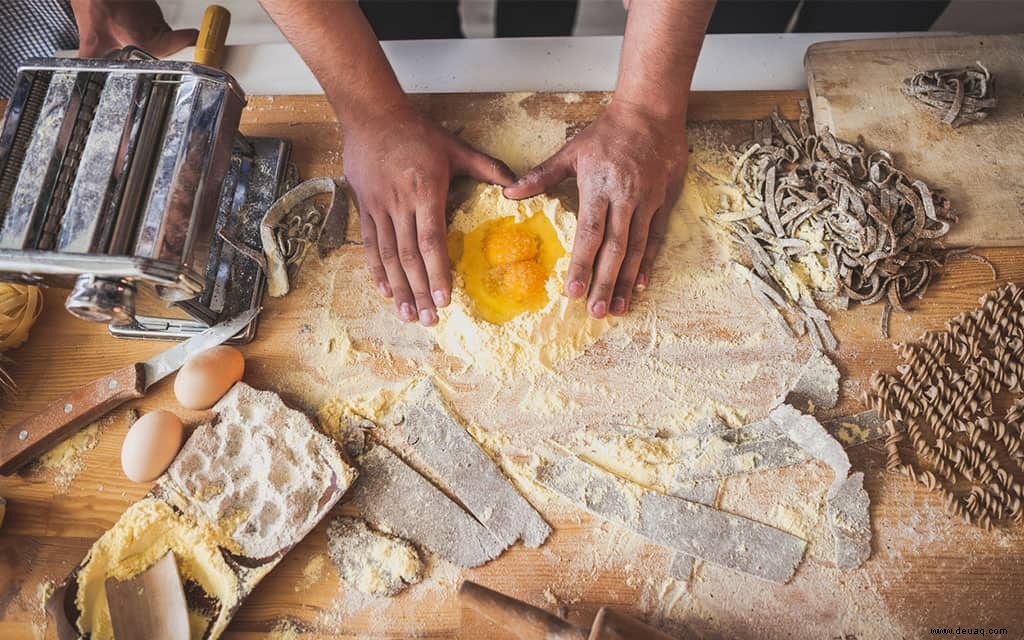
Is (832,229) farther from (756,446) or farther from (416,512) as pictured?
(416,512)

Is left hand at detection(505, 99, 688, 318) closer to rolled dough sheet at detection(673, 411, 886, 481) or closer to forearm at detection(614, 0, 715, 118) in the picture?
forearm at detection(614, 0, 715, 118)

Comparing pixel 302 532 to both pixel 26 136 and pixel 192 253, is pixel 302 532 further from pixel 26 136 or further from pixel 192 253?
pixel 26 136

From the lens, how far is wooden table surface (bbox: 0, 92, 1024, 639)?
1.47m

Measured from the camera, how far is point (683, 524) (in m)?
1.53

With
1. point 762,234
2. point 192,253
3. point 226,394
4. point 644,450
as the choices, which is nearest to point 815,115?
point 762,234

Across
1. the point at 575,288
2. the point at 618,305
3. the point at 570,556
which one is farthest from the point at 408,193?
the point at 570,556

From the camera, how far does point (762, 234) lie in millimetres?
1751

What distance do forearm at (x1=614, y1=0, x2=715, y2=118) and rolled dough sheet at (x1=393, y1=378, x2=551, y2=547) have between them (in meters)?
0.94

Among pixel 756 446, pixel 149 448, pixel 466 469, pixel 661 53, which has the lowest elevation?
pixel 149 448

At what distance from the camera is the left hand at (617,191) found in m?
1.62

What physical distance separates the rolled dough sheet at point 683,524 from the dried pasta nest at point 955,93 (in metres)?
1.25

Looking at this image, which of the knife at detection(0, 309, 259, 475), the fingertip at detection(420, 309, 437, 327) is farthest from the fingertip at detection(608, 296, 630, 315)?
the knife at detection(0, 309, 259, 475)

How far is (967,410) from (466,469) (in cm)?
126

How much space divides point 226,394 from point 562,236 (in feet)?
3.16
